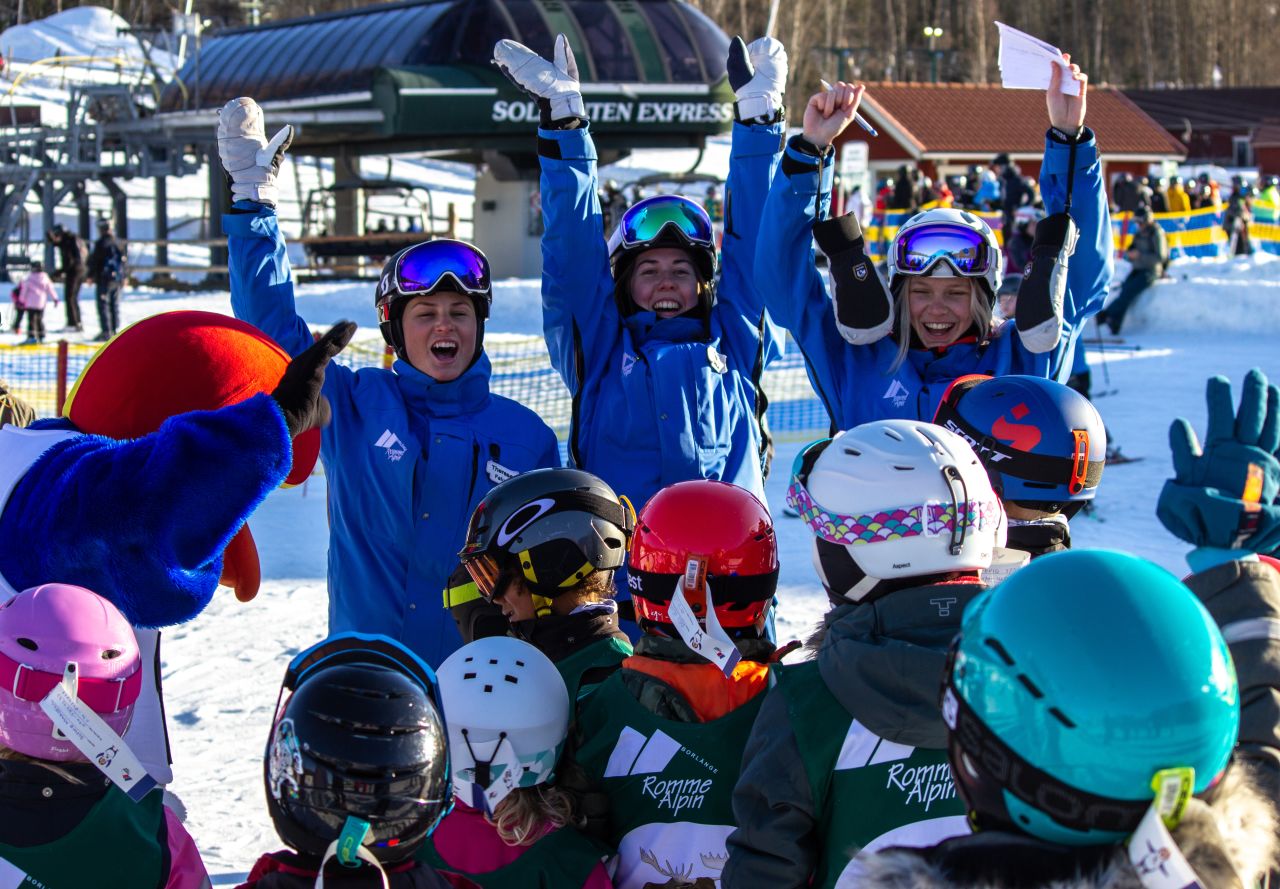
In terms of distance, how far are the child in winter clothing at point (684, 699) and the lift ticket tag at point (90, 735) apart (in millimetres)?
835

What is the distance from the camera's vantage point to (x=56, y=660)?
217cm

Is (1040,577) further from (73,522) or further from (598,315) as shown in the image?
(598,315)

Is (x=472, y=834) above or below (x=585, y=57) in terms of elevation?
below

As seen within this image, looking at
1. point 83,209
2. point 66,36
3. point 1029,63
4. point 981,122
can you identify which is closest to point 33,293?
point 83,209

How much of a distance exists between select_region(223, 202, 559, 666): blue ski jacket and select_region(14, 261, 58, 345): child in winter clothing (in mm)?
16842

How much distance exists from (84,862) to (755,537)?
1312 millimetres

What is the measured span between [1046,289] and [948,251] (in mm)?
308

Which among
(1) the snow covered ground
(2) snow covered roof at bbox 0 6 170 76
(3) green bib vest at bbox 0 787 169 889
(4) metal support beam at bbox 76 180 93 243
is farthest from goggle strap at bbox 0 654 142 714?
(2) snow covered roof at bbox 0 6 170 76

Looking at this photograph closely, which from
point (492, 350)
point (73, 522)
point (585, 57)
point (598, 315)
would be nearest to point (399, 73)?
point (585, 57)

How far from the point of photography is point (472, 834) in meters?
2.50

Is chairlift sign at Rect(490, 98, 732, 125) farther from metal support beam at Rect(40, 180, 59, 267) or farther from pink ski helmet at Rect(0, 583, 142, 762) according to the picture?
pink ski helmet at Rect(0, 583, 142, 762)

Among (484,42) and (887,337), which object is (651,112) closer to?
(484,42)

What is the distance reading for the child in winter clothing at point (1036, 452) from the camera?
2.81m

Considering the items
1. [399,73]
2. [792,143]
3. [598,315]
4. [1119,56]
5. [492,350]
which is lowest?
[492,350]
